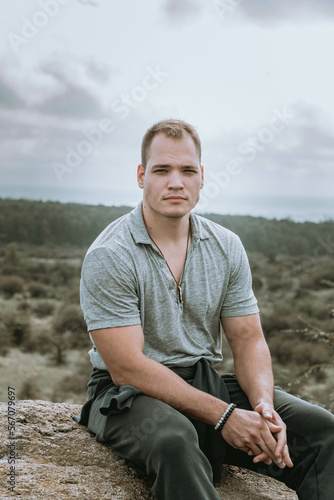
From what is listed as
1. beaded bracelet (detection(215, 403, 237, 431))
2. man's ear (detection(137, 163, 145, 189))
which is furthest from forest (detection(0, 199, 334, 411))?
beaded bracelet (detection(215, 403, 237, 431))

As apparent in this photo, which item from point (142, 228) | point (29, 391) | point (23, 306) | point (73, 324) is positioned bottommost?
point (29, 391)

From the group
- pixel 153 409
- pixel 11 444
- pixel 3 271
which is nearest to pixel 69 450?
pixel 11 444

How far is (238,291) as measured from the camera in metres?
2.84

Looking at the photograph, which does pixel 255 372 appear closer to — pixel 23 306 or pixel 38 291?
pixel 23 306

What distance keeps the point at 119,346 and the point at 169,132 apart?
3.86 ft

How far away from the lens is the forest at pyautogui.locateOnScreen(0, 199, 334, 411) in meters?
10.9

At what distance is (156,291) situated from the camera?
2605 mm

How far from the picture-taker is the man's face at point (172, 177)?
2.74 metres

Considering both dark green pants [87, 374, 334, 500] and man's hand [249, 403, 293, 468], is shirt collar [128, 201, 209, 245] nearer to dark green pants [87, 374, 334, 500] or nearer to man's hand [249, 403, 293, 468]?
dark green pants [87, 374, 334, 500]

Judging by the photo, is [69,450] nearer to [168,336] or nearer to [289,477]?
[168,336]

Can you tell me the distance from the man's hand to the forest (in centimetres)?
236

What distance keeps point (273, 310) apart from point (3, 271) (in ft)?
36.8

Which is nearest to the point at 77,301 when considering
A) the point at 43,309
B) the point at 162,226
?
the point at 43,309

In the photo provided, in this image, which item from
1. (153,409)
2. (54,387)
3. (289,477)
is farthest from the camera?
(54,387)
